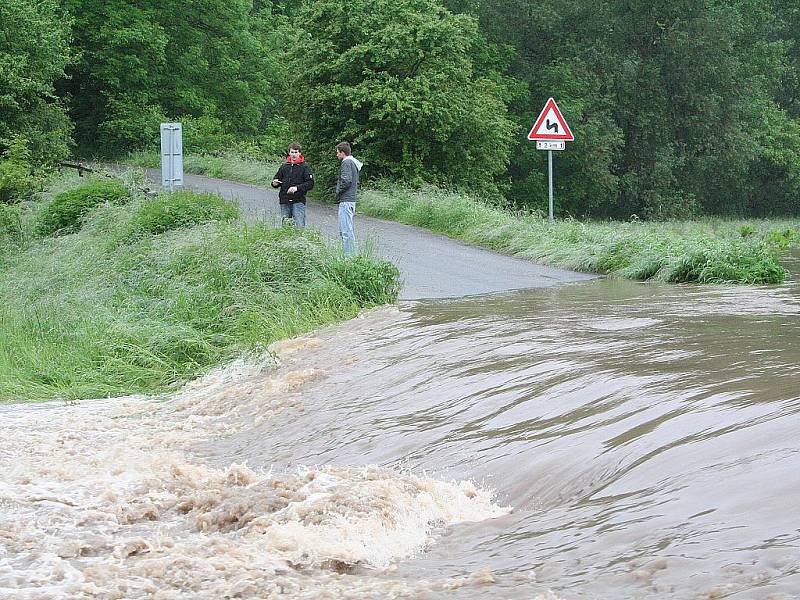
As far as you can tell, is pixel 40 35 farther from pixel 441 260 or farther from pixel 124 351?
pixel 124 351

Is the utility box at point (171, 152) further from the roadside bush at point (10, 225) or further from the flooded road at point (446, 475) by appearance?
the flooded road at point (446, 475)

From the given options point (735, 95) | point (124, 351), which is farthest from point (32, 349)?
point (735, 95)

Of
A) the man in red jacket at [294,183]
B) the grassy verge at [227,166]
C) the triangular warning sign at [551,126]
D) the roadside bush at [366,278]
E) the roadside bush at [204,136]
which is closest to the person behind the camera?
the roadside bush at [366,278]

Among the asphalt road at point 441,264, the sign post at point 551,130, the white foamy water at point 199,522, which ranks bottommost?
the white foamy water at point 199,522

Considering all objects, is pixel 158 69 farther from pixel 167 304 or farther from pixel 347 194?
pixel 167 304

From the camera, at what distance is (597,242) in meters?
18.6

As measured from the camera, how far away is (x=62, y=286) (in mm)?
16328

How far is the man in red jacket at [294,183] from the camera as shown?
57.9 ft

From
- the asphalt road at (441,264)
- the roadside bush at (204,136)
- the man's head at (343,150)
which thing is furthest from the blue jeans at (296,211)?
the roadside bush at (204,136)

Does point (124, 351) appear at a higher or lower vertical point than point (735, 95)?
lower

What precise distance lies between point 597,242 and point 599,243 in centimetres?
19

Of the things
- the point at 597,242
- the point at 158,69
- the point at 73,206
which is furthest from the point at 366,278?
the point at 158,69

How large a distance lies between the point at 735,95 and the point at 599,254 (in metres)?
34.3

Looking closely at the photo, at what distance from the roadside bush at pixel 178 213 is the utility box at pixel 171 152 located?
129cm
